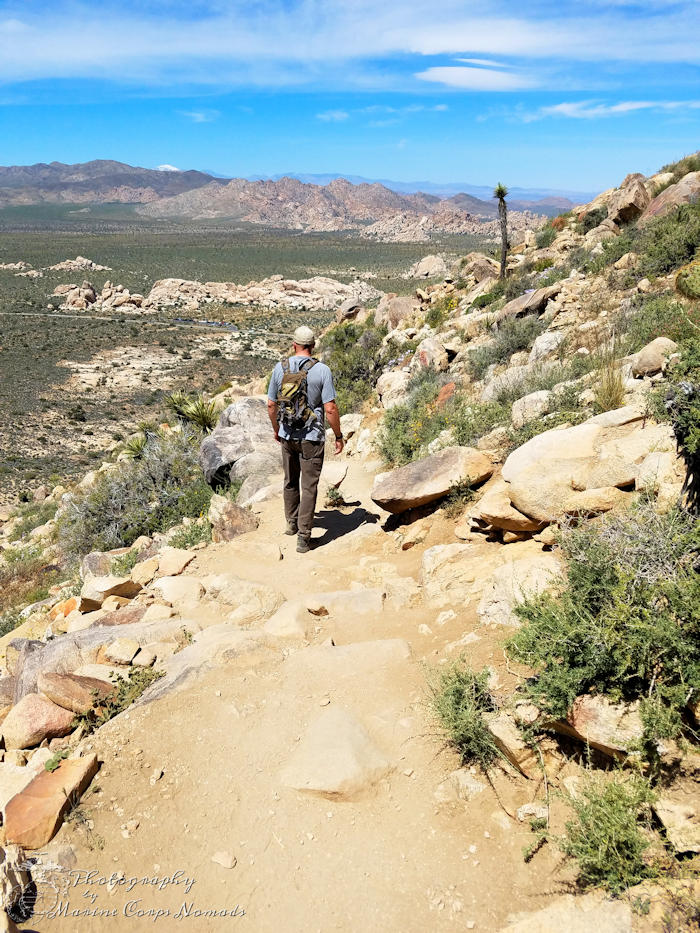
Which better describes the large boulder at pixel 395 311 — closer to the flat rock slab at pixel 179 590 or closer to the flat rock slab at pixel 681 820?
the flat rock slab at pixel 179 590

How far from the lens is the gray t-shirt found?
546cm

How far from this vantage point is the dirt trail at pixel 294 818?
7.94 ft

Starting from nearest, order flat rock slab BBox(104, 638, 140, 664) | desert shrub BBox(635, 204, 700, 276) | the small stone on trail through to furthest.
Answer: the small stone on trail
flat rock slab BBox(104, 638, 140, 664)
desert shrub BBox(635, 204, 700, 276)

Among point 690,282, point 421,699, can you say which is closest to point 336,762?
point 421,699

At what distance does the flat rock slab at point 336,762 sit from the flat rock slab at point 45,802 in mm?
1051

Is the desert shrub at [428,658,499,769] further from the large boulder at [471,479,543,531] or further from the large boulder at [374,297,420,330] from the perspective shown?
the large boulder at [374,297,420,330]

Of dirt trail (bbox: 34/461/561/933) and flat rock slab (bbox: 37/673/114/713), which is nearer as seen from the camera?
dirt trail (bbox: 34/461/561/933)

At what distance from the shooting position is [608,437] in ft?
13.8

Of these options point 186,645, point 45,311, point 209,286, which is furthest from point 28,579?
point 209,286

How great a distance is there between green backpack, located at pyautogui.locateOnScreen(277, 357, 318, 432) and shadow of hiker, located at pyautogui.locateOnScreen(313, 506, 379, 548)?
1.42m

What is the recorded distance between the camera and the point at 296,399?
545 centimetres

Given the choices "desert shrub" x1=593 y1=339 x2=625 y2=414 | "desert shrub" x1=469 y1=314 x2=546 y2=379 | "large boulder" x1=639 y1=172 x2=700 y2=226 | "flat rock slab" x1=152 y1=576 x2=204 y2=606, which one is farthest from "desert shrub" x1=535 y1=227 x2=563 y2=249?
"flat rock slab" x1=152 y1=576 x2=204 y2=606

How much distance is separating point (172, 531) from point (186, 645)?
12.0 feet

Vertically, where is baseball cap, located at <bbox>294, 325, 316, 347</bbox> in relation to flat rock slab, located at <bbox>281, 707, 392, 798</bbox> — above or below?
above
